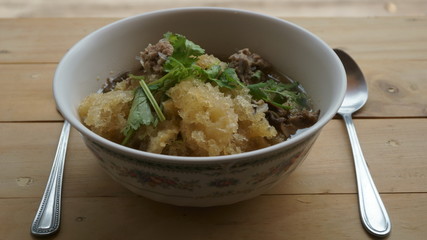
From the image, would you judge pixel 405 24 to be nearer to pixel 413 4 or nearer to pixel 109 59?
pixel 413 4

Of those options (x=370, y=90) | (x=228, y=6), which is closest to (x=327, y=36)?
(x=370, y=90)

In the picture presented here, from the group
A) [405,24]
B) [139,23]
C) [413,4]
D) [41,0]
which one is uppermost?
[139,23]

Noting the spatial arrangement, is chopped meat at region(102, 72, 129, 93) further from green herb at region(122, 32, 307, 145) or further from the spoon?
the spoon

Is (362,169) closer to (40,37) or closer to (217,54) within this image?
(217,54)

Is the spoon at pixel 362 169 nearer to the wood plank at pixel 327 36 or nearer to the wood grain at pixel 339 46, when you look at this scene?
the wood grain at pixel 339 46

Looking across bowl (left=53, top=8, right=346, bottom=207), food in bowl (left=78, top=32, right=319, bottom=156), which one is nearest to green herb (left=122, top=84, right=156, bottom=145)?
food in bowl (left=78, top=32, right=319, bottom=156)


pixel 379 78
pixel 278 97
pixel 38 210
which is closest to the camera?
pixel 38 210

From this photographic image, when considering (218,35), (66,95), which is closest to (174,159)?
(66,95)

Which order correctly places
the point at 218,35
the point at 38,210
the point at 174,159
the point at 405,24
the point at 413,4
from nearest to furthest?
the point at 174,159 → the point at 38,210 → the point at 218,35 → the point at 405,24 → the point at 413,4
